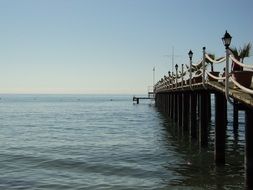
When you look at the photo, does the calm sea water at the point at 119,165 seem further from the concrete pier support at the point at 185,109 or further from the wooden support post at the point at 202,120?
the concrete pier support at the point at 185,109

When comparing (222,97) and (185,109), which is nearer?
(222,97)

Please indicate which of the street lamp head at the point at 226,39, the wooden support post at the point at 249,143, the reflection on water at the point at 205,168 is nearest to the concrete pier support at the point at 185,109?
the reflection on water at the point at 205,168

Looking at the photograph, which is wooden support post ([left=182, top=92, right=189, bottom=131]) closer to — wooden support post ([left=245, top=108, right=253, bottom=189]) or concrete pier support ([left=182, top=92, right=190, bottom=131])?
concrete pier support ([left=182, top=92, right=190, bottom=131])

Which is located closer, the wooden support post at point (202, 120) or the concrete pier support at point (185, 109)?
the wooden support post at point (202, 120)

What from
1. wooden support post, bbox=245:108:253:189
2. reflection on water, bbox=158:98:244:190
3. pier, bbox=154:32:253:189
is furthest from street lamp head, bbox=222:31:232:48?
reflection on water, bbox=158:98:244:190

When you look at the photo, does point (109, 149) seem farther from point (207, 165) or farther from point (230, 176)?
point (230, 176)

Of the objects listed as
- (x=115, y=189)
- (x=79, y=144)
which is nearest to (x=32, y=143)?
(x=79, y=144)

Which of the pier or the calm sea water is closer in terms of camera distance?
the pier

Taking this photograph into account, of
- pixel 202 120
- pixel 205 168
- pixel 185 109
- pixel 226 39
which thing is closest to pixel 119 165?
pixel 205 168

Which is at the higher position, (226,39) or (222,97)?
(226,39)

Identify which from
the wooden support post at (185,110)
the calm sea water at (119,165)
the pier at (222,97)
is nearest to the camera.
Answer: the pier at (222,97)

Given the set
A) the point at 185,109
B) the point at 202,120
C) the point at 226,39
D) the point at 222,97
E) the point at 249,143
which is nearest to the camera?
the point at 249,143

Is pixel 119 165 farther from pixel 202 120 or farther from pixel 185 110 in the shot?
pixel 185 110

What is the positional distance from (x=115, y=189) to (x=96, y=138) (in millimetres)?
15424
